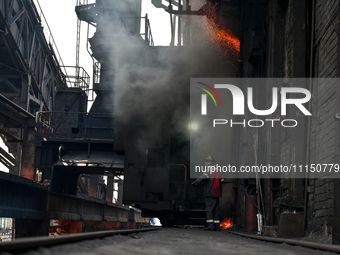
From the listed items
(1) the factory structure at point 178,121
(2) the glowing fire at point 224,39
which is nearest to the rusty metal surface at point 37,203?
(1) the factory structure at point 178,121

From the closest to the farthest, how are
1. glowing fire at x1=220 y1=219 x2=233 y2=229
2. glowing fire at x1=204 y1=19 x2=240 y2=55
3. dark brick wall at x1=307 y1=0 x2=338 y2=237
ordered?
1. dark brick wall at x1=307 y1=0 x2=338 y2=237
2. glowing fire at x1=220 y1=219 x2=233 y2=229
3. glowing fire at x1=204 y1=19 x2=240 y2=55

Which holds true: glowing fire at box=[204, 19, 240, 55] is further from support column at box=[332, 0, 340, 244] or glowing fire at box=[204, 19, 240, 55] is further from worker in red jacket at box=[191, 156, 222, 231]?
support column at box=[332, 0, 340, 244]

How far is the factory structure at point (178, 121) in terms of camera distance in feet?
22.3

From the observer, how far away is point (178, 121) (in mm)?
12312

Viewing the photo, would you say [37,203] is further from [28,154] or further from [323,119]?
[323,119]

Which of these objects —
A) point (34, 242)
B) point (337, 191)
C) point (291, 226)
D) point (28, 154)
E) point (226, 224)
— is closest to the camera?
point (34, 242)

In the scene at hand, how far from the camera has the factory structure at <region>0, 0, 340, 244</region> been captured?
679cm

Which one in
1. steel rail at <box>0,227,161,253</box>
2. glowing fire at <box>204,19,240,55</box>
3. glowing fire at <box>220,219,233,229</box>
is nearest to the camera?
steel rail at <box>0,227,161,253</box>

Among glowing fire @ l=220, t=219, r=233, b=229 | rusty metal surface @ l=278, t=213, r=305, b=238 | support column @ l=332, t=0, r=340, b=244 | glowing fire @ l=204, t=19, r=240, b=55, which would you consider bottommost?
→ glowing fire @ l=220, t=219, r=233, b=229

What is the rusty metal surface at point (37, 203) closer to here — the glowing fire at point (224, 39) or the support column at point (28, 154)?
the support column at point (28, 154)

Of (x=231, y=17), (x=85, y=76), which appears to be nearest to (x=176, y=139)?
(x=231, y=17)

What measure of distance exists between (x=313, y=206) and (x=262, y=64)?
4.28m

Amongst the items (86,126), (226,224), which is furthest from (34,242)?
(86,126)

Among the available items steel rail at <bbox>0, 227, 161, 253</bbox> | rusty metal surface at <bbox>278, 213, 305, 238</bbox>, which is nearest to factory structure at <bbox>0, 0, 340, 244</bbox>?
rusty metal surface at <bbox>278, 213, 305, 238</bbox>
